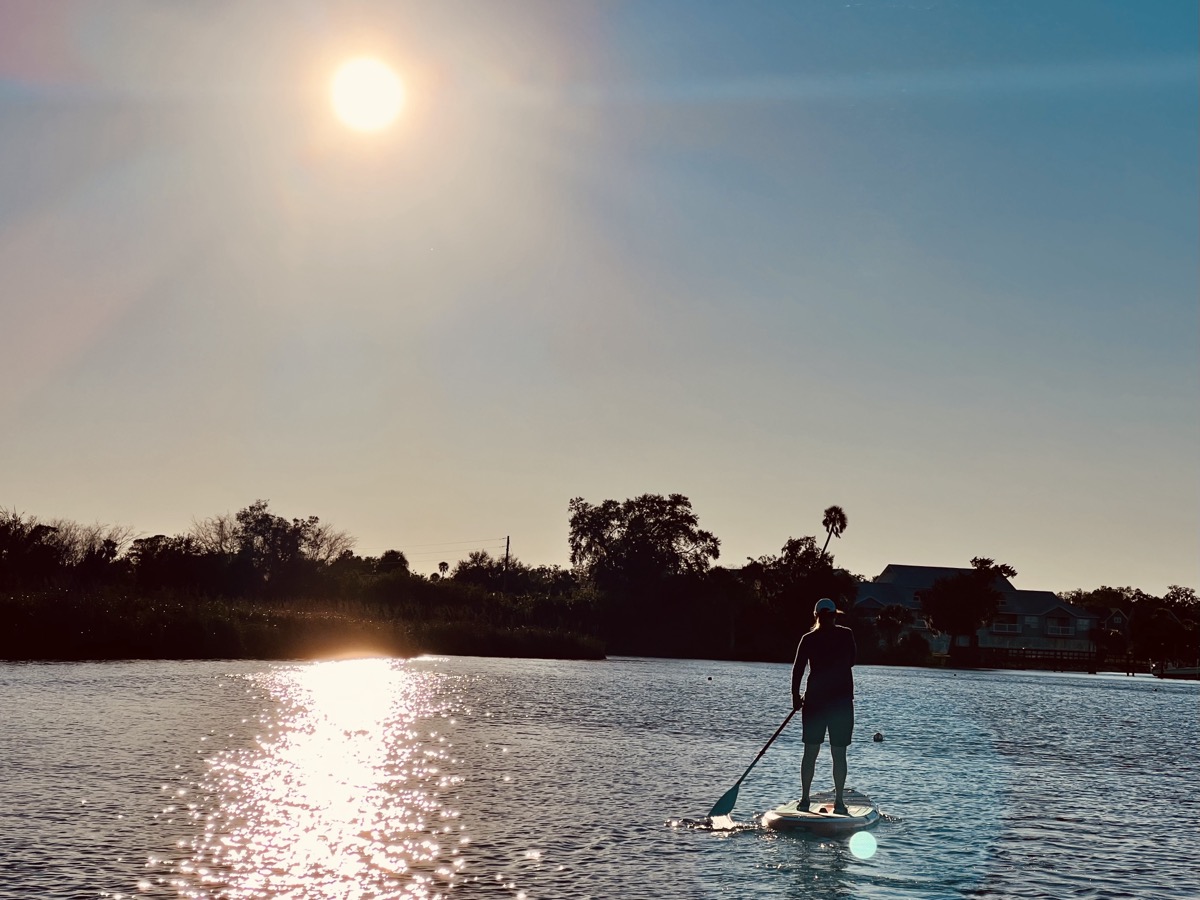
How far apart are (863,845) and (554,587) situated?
128m

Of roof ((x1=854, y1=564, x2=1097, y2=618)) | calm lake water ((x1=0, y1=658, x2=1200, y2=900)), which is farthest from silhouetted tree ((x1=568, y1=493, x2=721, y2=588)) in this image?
calm lake water ((x1=0, y1=658, x2=1200, y2=900))

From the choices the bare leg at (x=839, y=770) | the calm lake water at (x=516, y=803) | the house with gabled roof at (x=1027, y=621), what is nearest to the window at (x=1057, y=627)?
the house with gabled roof at (x=1027, y=621)

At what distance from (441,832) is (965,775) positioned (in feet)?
38.9

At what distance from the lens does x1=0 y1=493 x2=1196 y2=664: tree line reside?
230ft

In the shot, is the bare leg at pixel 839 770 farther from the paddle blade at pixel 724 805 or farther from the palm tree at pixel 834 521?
the palm tree at pixel 834 521

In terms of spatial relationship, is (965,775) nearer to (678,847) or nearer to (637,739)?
(637,739)

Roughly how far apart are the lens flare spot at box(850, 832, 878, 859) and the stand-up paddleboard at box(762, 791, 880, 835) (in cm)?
20

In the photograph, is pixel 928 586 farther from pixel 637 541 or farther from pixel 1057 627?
pixel 637 541

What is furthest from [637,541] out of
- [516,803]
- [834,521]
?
[516,803]

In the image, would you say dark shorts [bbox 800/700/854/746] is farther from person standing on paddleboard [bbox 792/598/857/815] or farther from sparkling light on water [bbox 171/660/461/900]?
sparkling light on water [bbox 171/660/461/900]

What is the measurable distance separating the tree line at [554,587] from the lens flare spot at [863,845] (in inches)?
1679

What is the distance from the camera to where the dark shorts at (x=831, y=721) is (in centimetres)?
1441

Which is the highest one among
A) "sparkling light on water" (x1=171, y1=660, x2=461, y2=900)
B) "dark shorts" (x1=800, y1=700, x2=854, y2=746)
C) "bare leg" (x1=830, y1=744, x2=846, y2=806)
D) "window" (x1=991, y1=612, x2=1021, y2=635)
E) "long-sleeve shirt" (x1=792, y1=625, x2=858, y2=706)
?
"window" (x1=991, y1=612, x2=1021, y2=635)

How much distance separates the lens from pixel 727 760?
21.9m
